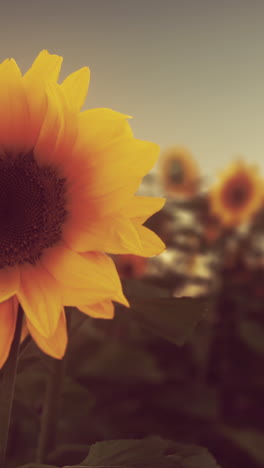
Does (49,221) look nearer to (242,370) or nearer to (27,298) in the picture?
(27,298)

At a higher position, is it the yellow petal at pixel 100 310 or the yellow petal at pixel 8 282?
the yellow petal at pixel 100 310

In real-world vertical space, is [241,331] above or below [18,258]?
below

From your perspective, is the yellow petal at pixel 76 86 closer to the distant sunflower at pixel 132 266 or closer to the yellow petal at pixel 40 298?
the yellow petal at pixel 40 298

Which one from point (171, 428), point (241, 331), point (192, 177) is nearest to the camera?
point (171, 428)

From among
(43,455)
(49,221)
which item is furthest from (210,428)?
(49,221)

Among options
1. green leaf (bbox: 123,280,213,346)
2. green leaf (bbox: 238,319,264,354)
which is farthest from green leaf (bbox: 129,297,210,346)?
green leaf (bbox: 238,319,264,354)

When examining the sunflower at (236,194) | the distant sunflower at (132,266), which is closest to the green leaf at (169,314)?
the distant sunflower at (132,266)

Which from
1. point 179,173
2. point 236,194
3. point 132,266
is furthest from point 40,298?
point 179,173
